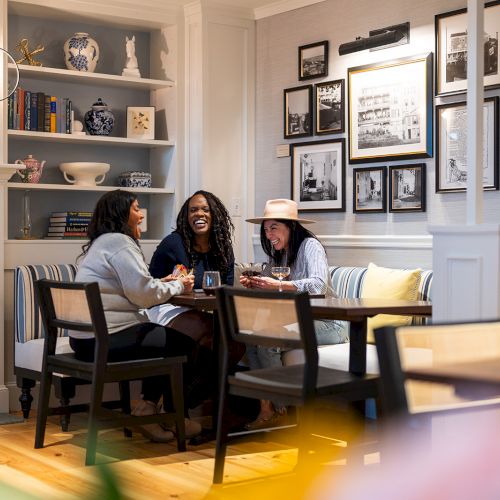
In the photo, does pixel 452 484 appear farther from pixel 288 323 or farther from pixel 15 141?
pixel 15 141

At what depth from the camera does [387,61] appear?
521cm

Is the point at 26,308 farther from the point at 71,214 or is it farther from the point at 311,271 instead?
the point at 311,271

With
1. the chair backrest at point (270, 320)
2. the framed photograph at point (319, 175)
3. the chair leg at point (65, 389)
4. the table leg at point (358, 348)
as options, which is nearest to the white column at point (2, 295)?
the chair leg at point (65, 389)

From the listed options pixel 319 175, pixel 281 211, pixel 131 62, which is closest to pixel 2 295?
pixel 281 211

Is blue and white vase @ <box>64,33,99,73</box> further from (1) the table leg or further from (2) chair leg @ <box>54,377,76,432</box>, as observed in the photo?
(1) the table leg

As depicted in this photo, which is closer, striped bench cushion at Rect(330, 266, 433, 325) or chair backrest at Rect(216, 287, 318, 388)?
chair backrest at Rect(216, 287, 318, 388)

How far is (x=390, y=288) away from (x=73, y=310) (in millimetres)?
1706

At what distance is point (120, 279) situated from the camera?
4.06m

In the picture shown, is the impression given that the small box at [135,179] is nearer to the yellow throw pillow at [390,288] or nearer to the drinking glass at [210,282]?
the yellow throw pillow at [390,288]

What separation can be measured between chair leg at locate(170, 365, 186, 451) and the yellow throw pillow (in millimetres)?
1114

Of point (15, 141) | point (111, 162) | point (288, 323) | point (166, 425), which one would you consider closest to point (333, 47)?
point (111, 162)

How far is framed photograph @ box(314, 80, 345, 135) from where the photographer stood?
5.50 metres

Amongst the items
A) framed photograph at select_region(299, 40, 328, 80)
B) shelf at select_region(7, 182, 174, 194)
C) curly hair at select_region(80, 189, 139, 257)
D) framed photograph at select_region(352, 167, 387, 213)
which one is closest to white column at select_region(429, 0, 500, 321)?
curly hair at select_region(80, 189, 139, 257)

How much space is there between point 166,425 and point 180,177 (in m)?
2.04
